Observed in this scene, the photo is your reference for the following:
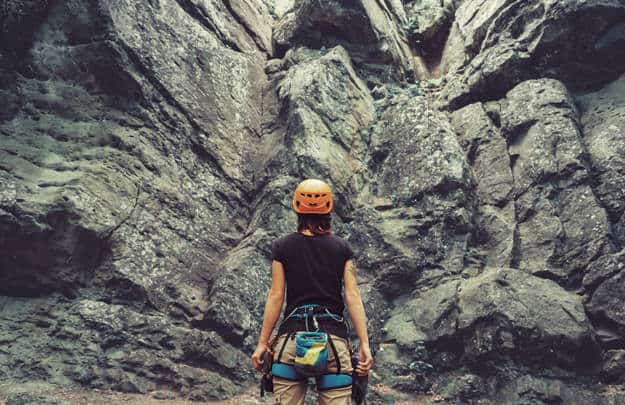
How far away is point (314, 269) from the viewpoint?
4445mm

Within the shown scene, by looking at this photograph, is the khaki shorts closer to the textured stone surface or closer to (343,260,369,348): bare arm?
(343,260,369,348): bare arm

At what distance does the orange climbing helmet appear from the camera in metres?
4.51

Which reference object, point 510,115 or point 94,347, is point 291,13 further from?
point 94,347

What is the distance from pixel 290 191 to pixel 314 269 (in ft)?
26.7

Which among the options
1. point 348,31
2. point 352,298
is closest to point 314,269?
point 352,298

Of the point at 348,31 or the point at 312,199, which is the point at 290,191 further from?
the point at 312,199

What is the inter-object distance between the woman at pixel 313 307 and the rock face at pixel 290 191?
596cm

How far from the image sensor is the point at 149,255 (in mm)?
10742

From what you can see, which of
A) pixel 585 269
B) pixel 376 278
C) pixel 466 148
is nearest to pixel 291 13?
pixel 466 148

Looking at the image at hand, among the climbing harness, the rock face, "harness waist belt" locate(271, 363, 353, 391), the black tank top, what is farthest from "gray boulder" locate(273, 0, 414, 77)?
"harness waist belt" locate(271, 363, 353, 391)

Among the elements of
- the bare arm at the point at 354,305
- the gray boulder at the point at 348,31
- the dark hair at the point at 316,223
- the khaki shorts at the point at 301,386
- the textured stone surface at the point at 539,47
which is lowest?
the khaki shorts at the point at 301,386

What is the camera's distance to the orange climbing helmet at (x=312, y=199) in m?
4.51

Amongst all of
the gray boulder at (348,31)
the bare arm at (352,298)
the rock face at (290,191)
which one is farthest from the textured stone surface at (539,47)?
the bare arm at (352,298)

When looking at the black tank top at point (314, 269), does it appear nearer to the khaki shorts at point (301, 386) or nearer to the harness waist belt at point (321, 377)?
the khaki shorts at point (301, 386)
